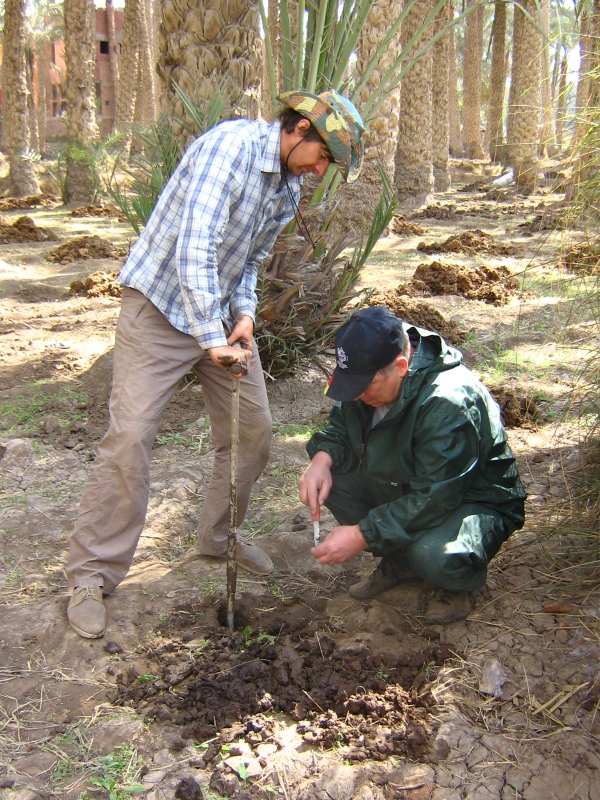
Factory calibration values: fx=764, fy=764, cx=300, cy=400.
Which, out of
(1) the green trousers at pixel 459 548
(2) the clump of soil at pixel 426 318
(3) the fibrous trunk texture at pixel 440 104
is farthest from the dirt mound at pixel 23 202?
(1) the green trousers at pixel 459 548

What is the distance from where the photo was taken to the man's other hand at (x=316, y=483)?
127 inches

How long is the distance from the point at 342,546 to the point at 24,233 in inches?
397

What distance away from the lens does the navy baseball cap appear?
2.79 m

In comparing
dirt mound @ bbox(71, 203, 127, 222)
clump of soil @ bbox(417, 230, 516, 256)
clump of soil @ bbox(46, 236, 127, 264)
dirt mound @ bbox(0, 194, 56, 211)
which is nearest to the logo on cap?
clump of soil @ bbox(417, 230, 516, 256)

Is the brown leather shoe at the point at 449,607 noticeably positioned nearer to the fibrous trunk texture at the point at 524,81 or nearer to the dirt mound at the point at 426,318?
the dirt mound at the point at 426,318

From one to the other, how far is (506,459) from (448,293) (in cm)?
528

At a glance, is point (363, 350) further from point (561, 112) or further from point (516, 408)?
point (516, 408)

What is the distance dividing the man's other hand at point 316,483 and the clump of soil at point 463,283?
495 cm

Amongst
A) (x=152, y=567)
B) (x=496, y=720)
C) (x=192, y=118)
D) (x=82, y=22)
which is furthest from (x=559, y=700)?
(x=82, y=22)

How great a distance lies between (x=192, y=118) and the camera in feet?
17.7

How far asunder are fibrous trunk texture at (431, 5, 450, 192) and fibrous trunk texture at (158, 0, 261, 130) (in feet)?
36.8

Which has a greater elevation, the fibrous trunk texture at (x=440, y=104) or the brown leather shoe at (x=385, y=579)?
the fibrous trunk texture at (x=440, y=104)

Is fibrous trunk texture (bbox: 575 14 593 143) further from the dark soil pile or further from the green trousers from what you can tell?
the dark soil pile

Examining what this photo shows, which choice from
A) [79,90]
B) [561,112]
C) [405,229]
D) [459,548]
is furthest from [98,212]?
[459,548]
